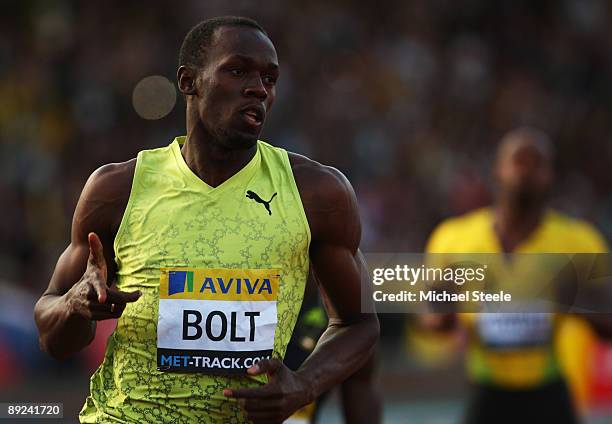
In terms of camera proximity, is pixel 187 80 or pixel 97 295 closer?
pixel 97 295

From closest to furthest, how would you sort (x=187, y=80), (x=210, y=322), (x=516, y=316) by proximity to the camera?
(x=210, y=322) < (x=187, y=80) < (x=516, y=316)

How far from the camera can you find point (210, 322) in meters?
3.79

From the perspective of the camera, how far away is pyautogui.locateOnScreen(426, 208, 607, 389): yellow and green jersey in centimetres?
688

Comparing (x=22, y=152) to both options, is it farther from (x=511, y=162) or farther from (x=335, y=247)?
(x=335, y=247)

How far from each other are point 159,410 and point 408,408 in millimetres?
8015

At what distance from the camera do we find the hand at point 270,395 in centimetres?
349

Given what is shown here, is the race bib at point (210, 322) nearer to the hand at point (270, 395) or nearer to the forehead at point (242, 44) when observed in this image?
the hand at point (270, 395)

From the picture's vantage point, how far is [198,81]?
161 inches

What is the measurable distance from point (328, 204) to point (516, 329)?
10.3 ft

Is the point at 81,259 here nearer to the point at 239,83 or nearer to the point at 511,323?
the point at 239,83

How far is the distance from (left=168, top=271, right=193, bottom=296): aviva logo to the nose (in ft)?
2.07

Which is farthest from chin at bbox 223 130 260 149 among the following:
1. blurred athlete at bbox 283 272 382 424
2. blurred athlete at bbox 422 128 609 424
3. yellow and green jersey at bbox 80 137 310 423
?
blurred athlete at bbox 422 128 609 424

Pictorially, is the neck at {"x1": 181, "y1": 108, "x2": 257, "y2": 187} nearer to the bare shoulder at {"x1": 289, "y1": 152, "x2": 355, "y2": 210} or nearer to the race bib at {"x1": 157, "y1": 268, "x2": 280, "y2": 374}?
the bare shoulder at {"x1": 289, "y1": 152, "x2": 355, "y2": 210}

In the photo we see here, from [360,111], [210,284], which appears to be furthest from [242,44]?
[360,111]
